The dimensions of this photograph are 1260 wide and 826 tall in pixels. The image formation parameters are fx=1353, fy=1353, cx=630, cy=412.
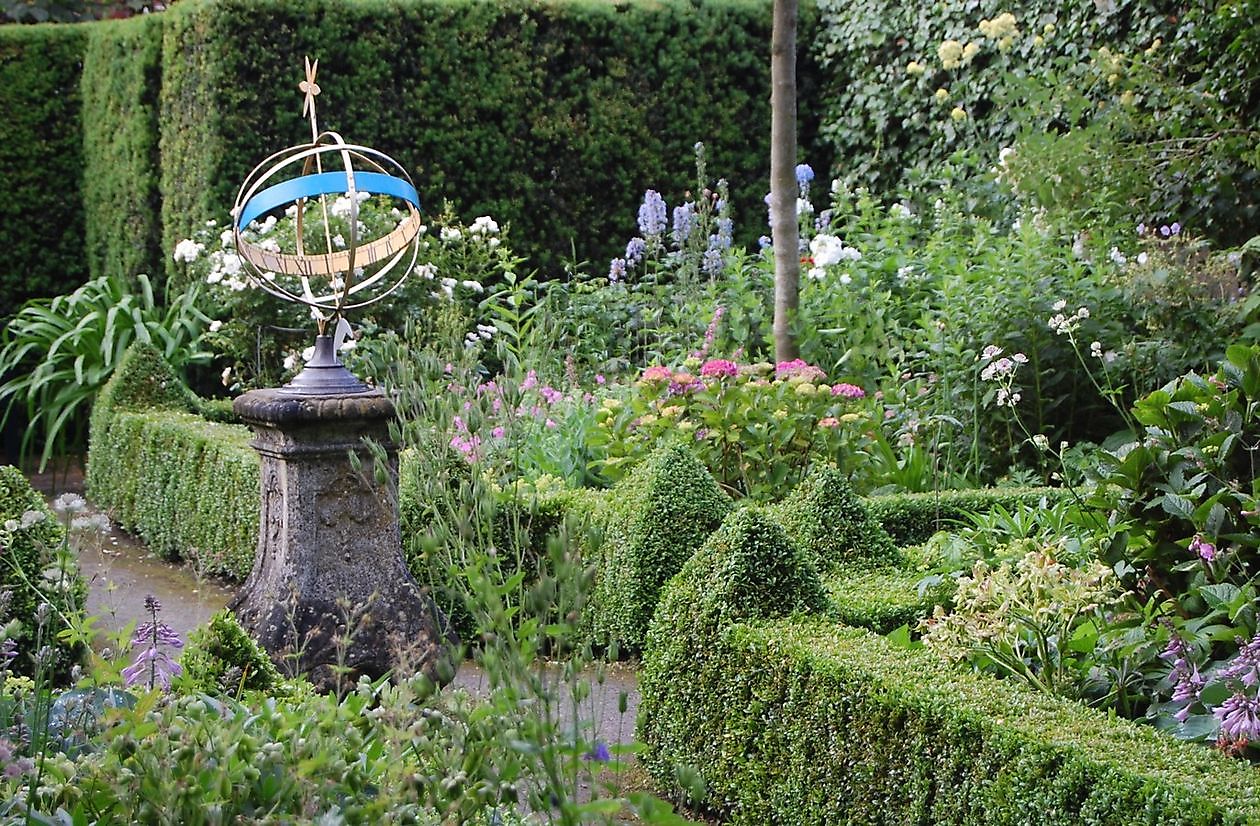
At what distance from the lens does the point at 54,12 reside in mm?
12164

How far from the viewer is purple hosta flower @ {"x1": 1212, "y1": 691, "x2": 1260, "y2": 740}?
2326mm

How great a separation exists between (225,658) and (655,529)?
5.81 feet

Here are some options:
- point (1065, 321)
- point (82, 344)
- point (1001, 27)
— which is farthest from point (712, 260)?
point (82, 344)

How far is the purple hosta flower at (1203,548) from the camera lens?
2.90 metres

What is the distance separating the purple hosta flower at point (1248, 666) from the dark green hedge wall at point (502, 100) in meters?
7.08

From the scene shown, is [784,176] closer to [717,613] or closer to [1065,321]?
[1065,321]

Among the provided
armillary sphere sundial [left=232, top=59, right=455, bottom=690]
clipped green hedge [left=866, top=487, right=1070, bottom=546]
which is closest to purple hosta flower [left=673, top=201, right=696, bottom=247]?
clipped green hedge [left=866, top=487, right=1070, bottom=546]

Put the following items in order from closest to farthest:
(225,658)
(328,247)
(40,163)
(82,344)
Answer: (225,658)
(328,247)
(82,344)
(40,163)

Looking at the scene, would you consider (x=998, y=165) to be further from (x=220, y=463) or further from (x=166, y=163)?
(x=166, y=163)

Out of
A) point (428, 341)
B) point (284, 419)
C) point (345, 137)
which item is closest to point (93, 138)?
point (345, 137)

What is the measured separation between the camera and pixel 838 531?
411cm

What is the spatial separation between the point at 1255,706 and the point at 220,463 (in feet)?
15.1

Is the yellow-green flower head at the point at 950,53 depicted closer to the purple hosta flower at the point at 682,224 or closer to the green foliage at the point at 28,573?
the purple hosta flower at the point at 682,224

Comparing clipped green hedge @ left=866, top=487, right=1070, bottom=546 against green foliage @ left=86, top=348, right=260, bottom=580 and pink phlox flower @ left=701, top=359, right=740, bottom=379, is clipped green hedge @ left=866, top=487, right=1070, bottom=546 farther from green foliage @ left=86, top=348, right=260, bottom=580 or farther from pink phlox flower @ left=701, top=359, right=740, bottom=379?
green foliage @ left=86, top=348, right=260, bottom=580
